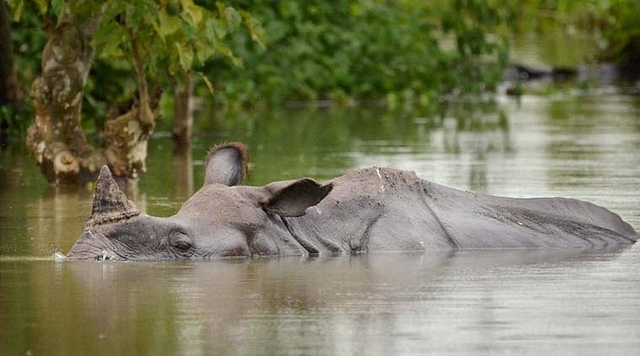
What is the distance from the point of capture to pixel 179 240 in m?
8.73

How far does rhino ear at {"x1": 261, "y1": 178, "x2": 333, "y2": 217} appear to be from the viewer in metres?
8.82

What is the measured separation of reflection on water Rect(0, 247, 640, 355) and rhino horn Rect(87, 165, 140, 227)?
0.74 feet

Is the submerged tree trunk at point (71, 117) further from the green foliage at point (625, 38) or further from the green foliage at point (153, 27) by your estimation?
the green foliage at point (625, 38)

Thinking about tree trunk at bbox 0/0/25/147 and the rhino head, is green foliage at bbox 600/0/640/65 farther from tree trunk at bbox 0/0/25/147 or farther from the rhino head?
the rhino head

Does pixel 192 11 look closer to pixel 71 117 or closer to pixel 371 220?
pixel 71 117

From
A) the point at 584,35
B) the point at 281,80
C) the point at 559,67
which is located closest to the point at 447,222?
the point at 281,80

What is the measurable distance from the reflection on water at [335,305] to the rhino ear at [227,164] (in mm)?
565

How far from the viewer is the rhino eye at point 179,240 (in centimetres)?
873

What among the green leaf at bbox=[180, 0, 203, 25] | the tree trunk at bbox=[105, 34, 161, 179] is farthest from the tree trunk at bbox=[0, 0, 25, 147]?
the green leaf at bbox=[180, 0, 203, 25]

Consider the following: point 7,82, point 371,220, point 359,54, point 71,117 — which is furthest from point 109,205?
point 359,54

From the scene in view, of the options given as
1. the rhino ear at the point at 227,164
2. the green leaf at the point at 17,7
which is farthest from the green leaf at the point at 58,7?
the rhino ear at the point at 227,164

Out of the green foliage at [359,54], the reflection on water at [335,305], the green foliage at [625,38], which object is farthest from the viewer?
the green foliage at [625,38]

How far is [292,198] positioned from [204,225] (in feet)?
1.52

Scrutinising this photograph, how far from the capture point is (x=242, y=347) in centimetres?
637
